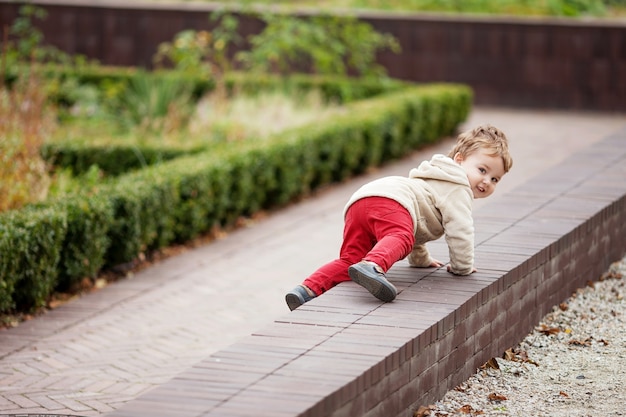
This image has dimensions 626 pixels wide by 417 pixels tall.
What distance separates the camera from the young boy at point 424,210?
Answer: 4914 millimetres

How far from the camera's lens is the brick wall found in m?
3.65

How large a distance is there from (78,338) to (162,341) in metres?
0.51

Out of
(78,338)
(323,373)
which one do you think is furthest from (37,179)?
(323,373)

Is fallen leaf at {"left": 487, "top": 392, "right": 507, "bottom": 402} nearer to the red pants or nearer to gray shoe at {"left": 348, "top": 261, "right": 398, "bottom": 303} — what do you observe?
gray shoe at {"left": 348, "top": 261, "right": 398, "bottom": 303}

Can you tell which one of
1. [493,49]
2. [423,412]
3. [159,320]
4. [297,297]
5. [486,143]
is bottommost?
[159,320]

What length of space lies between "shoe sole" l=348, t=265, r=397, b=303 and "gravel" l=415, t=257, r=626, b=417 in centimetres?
51

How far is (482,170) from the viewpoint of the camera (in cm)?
512

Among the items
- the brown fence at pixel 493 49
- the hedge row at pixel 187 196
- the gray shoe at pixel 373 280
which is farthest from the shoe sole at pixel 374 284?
the brown fence at pixel 493 49

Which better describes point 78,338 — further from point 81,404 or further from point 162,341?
point 81,404

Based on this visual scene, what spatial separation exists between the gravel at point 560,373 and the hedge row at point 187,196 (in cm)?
302

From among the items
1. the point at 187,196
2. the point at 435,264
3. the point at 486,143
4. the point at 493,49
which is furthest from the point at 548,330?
the point at 493,49

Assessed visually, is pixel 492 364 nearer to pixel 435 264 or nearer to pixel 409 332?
pixel 435 264

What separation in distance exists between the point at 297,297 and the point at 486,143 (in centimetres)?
117

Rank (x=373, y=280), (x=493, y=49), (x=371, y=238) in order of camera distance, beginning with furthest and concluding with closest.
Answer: (x=493, y=49), (x=371, y=238), (x=373, y=280)
